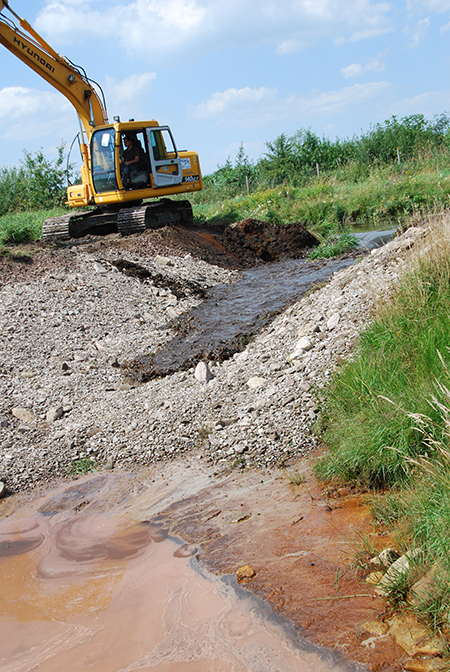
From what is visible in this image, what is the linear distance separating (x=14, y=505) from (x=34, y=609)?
1.62m

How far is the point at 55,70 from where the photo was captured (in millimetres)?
13438

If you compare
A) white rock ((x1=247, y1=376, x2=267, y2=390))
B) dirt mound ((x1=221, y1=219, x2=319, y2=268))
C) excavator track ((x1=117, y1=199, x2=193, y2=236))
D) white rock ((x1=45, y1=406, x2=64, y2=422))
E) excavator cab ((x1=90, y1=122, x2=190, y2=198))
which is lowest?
white rock ((x1=45, y1=406, x2=64, y2=422))

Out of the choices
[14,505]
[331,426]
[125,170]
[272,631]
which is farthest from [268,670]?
[125,170]

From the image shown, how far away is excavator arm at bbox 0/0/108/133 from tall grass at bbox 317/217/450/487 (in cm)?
1128

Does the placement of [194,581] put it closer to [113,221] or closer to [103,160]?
[103,160]

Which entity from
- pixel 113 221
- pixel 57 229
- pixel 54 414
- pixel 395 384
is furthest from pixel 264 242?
pixel 395 384

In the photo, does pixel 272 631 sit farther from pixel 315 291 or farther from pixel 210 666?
pixel 315 291

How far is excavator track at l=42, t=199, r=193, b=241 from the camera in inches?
547

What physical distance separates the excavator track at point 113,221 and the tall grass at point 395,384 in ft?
31.8

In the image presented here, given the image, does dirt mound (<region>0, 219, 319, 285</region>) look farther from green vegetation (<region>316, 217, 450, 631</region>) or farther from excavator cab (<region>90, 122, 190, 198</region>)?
green vegetation (<region>316, 217, 450, 631</region>)

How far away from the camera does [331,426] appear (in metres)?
4.37

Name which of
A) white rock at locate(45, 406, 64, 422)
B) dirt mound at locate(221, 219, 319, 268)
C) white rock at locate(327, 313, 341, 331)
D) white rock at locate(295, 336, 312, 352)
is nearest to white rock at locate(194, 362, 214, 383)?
white rock at locate(295, 336, 312, 352)

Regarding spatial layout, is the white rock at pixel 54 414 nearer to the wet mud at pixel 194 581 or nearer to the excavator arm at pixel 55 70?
the wet mud at pixel 194 581

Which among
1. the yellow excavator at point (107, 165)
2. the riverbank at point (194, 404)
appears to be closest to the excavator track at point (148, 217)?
the yellow excavator at point (107, 165)
